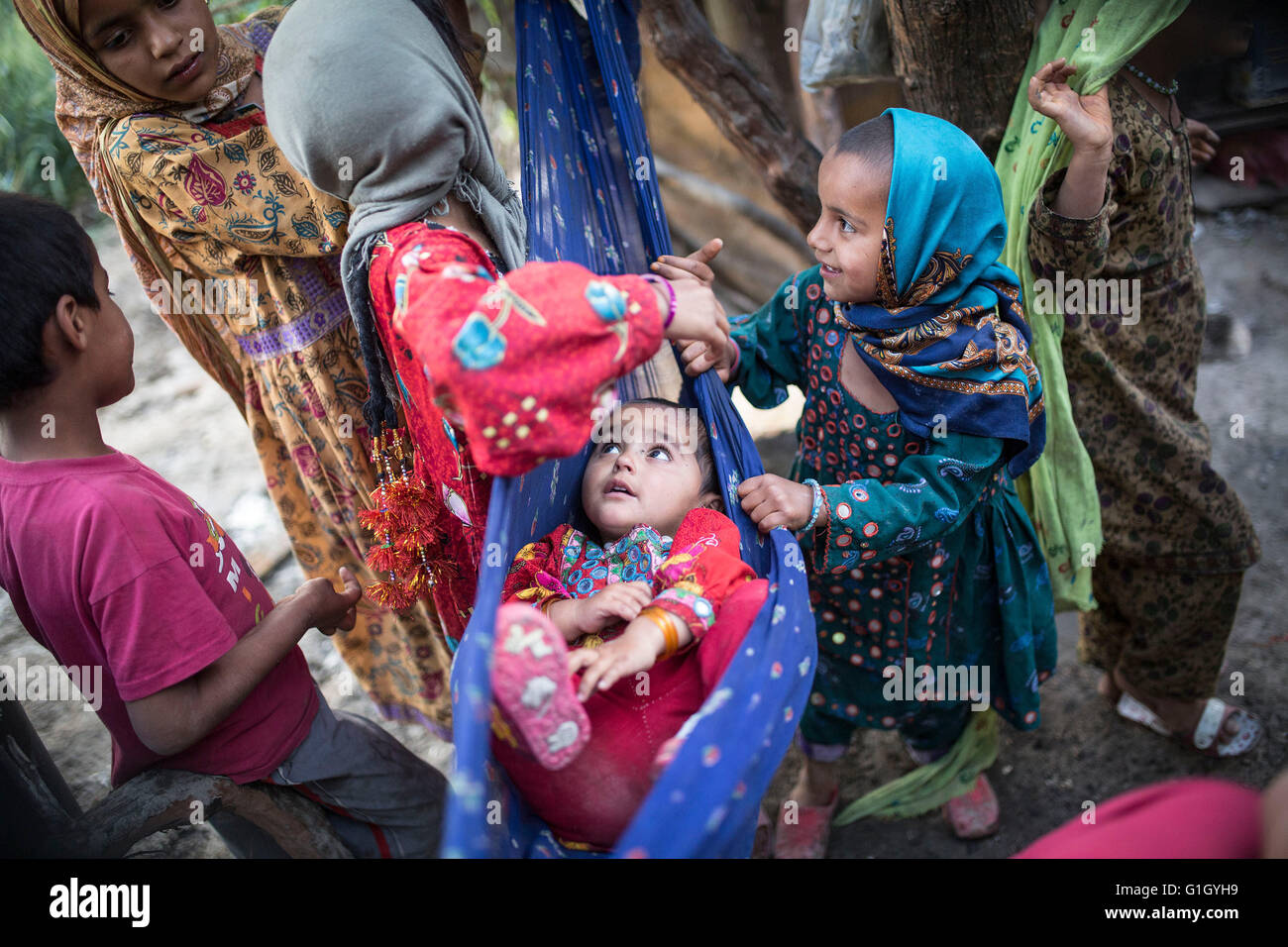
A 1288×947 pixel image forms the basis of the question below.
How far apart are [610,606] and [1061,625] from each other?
210 centimetres

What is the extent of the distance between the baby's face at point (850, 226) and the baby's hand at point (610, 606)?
27.6 inches

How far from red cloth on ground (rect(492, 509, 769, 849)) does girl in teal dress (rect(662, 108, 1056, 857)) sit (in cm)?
18

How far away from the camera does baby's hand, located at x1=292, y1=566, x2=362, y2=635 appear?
1.65m

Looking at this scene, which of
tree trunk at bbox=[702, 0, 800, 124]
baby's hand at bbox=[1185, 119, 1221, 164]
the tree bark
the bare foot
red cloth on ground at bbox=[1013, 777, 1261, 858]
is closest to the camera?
red cloth on ground at bbox=[1013, 777, 1261, 858]

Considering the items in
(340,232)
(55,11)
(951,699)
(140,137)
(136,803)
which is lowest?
(951,699)

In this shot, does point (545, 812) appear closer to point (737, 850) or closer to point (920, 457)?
point (737, 850)

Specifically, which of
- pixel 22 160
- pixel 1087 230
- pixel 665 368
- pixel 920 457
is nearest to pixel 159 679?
pixel 920 457

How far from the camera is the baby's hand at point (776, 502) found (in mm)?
1510

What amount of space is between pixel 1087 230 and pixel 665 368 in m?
1.20

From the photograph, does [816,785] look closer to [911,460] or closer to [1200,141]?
[911,460]

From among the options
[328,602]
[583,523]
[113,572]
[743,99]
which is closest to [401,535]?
[328,602]

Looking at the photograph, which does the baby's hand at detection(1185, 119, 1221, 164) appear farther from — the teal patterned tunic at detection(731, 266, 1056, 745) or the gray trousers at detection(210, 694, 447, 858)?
the gray trousers at detection(210, 694, 447, 858)

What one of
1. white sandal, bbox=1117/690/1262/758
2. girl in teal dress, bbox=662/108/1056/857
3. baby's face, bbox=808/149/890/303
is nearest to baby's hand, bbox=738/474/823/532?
girl in teal dress, bbox=662/108/1056/857
